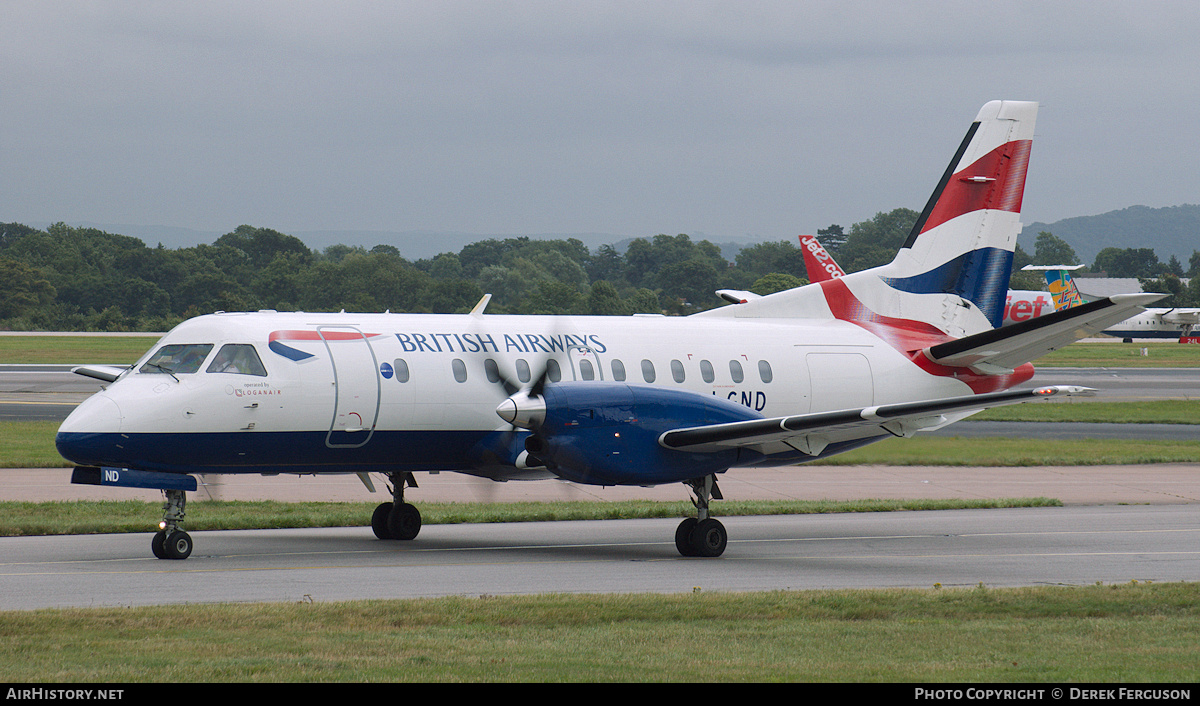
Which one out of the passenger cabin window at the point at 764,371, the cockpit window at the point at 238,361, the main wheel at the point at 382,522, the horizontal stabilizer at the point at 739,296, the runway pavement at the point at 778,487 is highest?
the horizontal stabilizer at the point at 739,296

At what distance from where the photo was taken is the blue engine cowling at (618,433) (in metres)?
15.8

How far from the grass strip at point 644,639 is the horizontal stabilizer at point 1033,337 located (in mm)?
4331

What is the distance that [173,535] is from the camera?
15.5 meters

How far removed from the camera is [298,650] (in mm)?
9914

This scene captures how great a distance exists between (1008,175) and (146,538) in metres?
15.5

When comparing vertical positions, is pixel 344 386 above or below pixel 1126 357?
above

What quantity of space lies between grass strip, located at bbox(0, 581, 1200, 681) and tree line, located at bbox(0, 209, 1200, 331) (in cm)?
1385

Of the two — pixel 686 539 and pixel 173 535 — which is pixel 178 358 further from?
pixel 686 539

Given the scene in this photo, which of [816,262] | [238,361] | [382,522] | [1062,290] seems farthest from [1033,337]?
[1062,290]

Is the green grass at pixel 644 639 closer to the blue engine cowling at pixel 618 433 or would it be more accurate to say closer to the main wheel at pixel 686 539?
the blue engine cowling at pixel 618 433

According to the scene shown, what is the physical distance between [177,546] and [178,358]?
2404mm

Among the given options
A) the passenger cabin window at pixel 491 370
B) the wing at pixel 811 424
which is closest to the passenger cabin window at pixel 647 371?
the wing at pixel 811 424

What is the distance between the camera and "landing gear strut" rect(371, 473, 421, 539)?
18.3 m

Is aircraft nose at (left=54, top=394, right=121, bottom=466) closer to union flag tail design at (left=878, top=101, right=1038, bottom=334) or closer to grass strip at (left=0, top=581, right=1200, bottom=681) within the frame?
grass strip at (left=0, top=581, right=1200, bottom=681)
